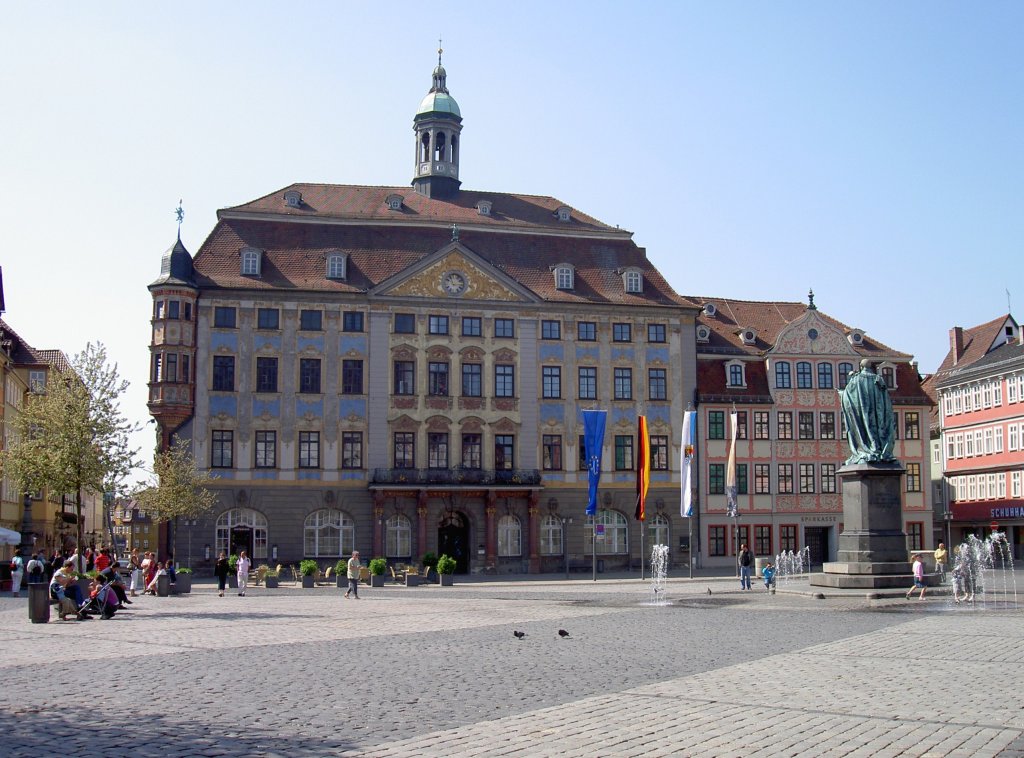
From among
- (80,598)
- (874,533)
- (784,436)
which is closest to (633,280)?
(784,436)

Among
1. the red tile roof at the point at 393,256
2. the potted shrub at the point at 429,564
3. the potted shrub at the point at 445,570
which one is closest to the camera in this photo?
the potted shrub at the point at 445,570

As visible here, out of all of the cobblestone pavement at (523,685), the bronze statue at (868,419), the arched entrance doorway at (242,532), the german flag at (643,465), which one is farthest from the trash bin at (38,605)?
the arched entrance doorway at (242,532)

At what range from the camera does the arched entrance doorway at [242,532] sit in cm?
5872

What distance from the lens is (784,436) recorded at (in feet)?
219

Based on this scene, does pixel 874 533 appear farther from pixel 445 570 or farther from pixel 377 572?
pixel 377 572

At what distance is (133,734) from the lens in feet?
39.5

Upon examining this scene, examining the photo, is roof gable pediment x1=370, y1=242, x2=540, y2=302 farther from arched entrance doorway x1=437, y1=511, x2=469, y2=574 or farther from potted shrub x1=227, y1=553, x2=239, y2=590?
potted shrub x1=227, y1=553, x2=239, y2=590

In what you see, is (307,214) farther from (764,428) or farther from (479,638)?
(479,638)

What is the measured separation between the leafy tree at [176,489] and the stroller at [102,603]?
2449 centimetres

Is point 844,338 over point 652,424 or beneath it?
over

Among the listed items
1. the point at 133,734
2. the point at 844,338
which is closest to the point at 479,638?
the point at 133,734

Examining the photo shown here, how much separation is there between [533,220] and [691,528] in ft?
62.2

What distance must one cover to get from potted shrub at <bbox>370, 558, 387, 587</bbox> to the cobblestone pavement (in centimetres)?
1991

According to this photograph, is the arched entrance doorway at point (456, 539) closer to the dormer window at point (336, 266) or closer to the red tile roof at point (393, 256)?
the red tile roof at point (393, 256)
